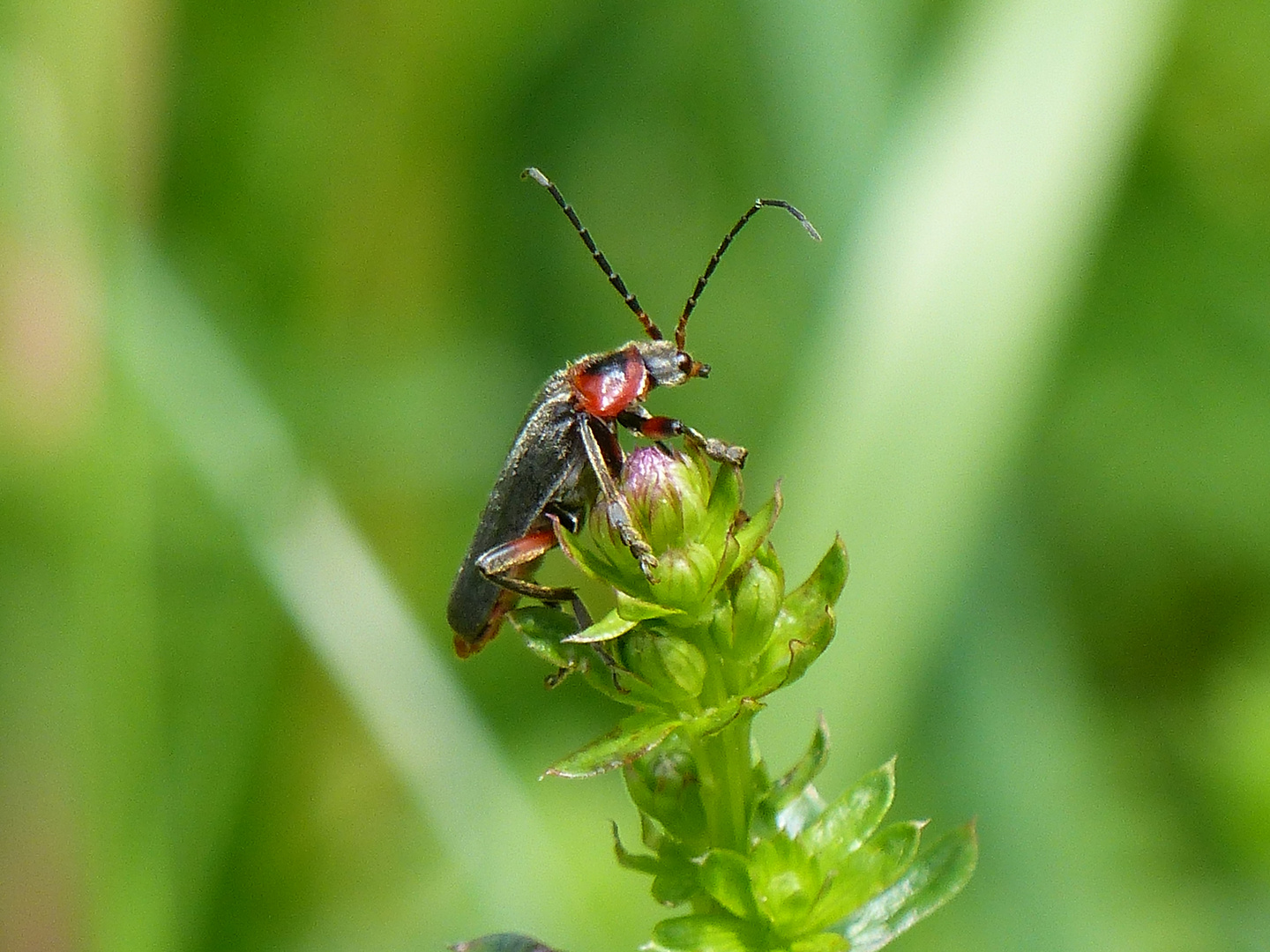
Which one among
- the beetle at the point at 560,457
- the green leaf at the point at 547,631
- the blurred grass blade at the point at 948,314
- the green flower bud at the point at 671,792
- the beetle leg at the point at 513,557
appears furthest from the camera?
the blurred grass blade at the point at 948,314

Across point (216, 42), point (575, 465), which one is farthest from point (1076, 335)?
point (216, 42)

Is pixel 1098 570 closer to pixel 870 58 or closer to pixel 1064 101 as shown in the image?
pixel 1064 101

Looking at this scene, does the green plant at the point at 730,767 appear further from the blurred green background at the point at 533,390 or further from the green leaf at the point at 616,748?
the blurred green background at the point at 533,390

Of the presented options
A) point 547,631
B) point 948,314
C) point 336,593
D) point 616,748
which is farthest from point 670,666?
point 336,593

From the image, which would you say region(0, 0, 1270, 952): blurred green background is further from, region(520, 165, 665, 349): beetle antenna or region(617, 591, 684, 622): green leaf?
region(617, 591, 684, 622): green leaf

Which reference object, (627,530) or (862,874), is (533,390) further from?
(862,874)

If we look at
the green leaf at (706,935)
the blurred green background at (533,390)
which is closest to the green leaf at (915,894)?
the green leaf at (706,935)

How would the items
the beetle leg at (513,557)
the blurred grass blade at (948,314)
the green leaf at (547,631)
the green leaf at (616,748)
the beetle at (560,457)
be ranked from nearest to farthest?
the green leaf at (616,748), the green leaf at (547,631), the beetle at (560,457), the beetle leg at (513,557), the blurred grass blade at (948,314)
